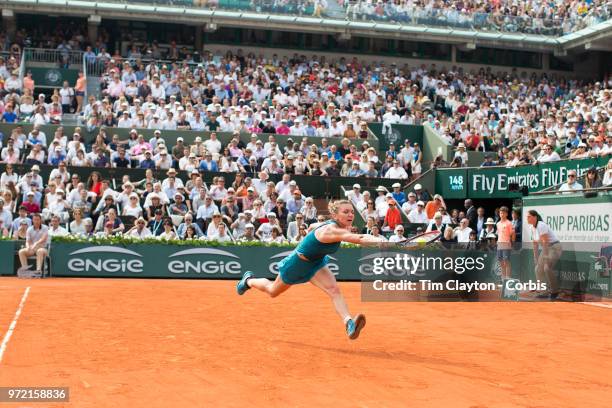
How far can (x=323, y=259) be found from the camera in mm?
10336

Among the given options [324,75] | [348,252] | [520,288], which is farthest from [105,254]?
[324,75]

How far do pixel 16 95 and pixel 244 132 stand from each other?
7.86 metres

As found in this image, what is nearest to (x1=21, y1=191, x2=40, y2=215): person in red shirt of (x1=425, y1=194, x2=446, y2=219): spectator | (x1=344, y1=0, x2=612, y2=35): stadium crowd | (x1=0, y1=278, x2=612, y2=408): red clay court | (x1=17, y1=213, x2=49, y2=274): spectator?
(x1=17, y1=213, x2=49, y2=274): spectator

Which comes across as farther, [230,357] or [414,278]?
[414,278]

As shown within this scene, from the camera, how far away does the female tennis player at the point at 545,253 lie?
1658cm

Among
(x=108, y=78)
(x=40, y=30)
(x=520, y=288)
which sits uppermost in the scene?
(x=40, y=30)

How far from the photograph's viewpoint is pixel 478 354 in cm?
956

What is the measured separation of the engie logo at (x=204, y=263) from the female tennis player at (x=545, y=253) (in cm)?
805

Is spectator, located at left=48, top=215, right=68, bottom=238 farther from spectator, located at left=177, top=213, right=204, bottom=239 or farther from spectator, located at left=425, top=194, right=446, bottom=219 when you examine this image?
spectator, located at left=425, top=194, right=446, bottom=219

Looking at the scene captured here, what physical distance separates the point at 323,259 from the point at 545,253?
7871mm

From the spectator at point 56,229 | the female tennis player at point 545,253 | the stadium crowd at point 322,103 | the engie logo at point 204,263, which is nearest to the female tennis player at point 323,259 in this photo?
the female tennis player at point 545,253

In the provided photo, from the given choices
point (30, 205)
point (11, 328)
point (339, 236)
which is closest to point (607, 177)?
point (339, 236)

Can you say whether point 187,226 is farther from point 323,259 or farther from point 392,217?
point 323,259

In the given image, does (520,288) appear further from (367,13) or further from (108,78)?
(367,13)
